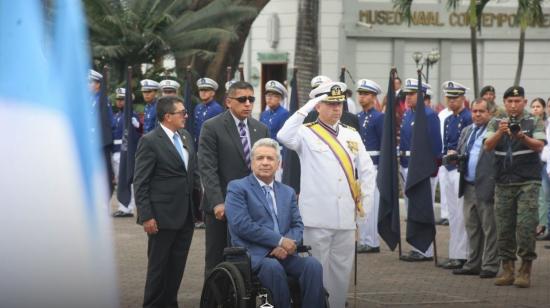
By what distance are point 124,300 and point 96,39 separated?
48.5 ft

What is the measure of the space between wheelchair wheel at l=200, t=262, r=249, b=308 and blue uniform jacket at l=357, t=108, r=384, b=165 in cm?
662

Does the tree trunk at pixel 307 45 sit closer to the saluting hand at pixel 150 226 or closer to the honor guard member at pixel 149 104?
the honor guard member at pixel 149 104

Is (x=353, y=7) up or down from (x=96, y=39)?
up

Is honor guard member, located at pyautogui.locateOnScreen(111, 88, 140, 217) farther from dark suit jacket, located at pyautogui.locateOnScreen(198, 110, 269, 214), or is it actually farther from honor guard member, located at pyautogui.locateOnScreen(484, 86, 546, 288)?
dark suit jacket, located at pyautogui.locateOnScreen(198, 110, 269, 214)


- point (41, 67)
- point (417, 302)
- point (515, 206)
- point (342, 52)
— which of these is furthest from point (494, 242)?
point (342, 52)

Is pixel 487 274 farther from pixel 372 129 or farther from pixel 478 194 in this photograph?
pixel 372 129

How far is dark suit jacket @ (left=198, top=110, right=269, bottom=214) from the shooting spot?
9172 millimetres

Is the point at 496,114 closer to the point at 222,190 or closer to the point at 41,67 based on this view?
the point at 222,190

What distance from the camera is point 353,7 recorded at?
132ft

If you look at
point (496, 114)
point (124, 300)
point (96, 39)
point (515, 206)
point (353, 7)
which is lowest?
point (124, 300)

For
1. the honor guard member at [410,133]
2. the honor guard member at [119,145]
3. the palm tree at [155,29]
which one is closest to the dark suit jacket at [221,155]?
the honor guard member at [410,133]

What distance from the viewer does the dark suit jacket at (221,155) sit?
917 cm

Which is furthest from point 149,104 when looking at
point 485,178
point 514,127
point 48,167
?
point 48,167

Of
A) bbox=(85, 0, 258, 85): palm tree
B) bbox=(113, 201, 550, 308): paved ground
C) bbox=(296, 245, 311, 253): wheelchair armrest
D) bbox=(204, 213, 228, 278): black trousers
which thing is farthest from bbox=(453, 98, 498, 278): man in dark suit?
bbox=(85, 0, 258, 85): palm tree
